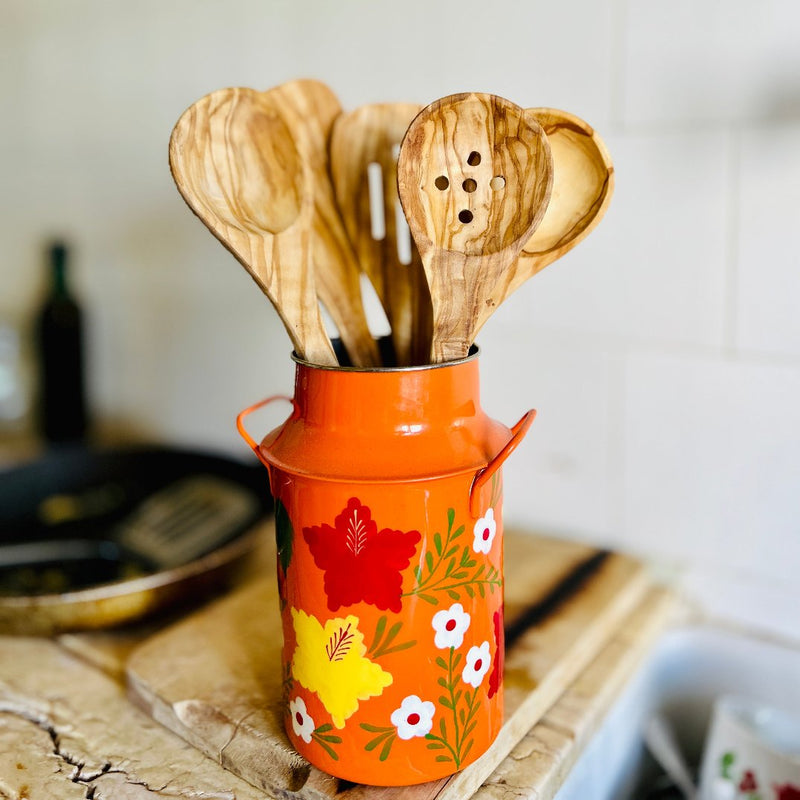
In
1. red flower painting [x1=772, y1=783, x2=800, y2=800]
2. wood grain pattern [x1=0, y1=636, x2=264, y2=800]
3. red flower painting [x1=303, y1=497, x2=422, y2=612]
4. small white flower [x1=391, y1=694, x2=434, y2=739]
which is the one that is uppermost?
red flower painting [x1=303, y1=497, x2=422, y2=612]

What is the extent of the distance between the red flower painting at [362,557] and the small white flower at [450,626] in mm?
29

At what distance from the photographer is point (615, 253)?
80 centimetres

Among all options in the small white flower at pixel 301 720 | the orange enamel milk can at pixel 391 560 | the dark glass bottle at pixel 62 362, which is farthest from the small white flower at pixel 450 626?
the dark glass bottle at pixel 62 362

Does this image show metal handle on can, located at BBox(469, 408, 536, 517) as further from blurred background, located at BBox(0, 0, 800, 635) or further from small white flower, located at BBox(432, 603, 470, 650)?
blurred background, located at BBox(0, 0, 800, 635)

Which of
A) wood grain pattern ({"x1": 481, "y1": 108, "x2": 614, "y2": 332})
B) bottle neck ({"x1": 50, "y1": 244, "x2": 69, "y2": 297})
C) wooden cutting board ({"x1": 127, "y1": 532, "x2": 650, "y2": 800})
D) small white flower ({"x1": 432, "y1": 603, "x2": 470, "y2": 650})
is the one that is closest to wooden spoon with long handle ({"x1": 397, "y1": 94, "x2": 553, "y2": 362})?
wood grain pattern ({"x1": 481, "y1": 108, "x2": 614, "y2": 332})

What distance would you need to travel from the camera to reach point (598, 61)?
0.77m

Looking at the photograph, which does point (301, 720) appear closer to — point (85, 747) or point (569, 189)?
point (85, 747)

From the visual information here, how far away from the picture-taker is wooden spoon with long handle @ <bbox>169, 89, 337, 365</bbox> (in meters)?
0.49

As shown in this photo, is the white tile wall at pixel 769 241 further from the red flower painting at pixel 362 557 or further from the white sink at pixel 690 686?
the red flower painting at pixel 362 557

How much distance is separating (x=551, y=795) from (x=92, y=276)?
0.99m

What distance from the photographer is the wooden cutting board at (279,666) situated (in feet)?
1.80

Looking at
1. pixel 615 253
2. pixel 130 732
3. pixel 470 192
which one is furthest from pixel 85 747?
pixel 615 253

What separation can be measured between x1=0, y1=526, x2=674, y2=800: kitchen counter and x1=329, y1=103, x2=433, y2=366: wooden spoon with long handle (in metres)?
0.29

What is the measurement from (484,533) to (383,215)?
24 centimetres
